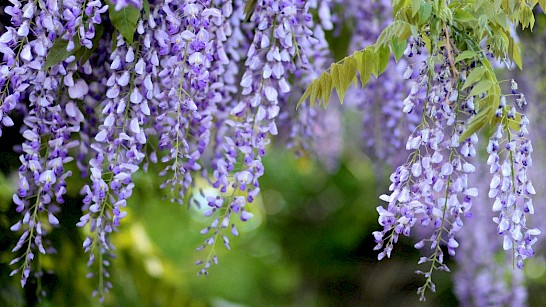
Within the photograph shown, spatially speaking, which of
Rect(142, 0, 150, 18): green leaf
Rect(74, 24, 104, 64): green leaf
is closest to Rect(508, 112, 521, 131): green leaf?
Rect(142, 0, 150, 18): green leaf

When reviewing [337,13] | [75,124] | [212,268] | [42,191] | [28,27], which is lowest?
[212,268]

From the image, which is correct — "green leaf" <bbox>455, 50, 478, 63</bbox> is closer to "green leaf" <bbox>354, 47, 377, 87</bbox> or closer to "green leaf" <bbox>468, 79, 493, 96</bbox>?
"green leaf" <bbox>468, 79, 493, 96</bbox>

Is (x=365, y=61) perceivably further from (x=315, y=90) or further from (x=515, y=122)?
(x=515, y=122)

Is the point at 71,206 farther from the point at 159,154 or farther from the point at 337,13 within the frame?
the point at 337,13

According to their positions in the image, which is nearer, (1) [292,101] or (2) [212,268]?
(1) [292,101]

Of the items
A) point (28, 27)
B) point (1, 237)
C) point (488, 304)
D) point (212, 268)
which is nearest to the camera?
point (28, 27)

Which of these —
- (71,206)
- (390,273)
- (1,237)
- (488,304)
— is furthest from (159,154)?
(390,273)
